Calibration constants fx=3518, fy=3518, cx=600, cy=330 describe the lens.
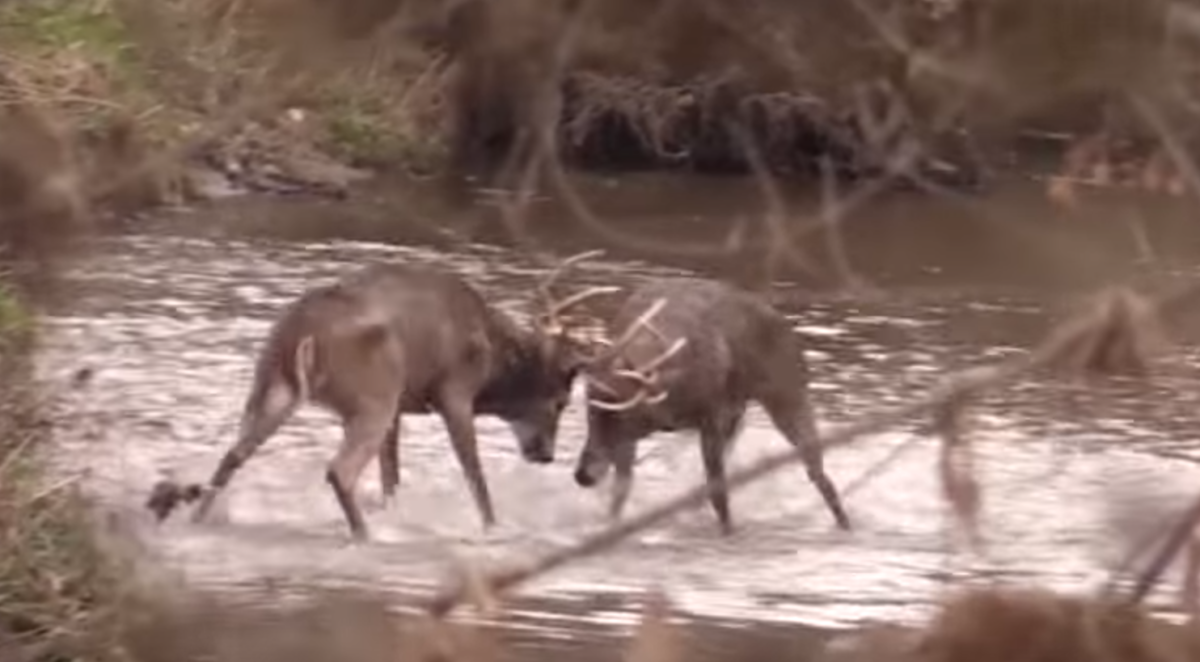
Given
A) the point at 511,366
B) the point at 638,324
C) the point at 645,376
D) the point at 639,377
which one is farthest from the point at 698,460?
the point at 638,324

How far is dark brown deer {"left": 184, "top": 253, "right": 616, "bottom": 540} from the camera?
10.6 m

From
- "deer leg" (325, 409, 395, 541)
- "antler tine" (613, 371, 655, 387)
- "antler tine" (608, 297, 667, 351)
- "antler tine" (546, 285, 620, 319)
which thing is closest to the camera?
"antler tine" (546, 285, 620, 319)

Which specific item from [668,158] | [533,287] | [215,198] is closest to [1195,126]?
[533,287]

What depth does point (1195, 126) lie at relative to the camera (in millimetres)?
4730

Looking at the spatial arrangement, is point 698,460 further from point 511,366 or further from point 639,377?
point 639,377

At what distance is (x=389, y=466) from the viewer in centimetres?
1102

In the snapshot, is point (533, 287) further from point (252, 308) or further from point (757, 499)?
point (757, 499)

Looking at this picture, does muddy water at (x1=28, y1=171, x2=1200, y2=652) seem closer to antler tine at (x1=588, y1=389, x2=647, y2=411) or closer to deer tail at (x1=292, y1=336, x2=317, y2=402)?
antler tine at (x1=588, y1=389, x2=647, y2=411)

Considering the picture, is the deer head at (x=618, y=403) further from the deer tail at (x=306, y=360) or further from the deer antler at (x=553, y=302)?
the deer tail at (x=306, y=360)

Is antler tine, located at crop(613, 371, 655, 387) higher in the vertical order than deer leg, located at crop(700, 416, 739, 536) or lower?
higher

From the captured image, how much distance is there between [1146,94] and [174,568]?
403 centimetres

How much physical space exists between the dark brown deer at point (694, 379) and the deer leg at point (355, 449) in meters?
0.65

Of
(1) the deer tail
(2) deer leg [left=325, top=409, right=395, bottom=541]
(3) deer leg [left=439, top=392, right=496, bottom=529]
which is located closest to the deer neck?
(3) deer leg [left=439, top=392, right=496, bottom=529]

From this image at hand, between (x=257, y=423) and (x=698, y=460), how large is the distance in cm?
165
